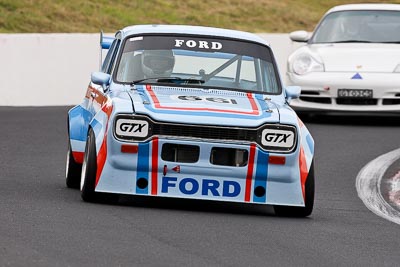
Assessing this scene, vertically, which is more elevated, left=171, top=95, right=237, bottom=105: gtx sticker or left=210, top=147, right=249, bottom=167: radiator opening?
left=171, top=95, right=237, bottom=105: gtx sticker

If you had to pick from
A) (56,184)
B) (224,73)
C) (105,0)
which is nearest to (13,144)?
(56,184)

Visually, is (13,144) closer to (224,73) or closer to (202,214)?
(224,73)

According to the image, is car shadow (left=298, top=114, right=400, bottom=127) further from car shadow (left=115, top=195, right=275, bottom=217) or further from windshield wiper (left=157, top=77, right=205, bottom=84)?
car shadow (left=115, top=195, right=275, bottom=217)

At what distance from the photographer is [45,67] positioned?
20.1m

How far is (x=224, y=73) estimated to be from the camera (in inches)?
407

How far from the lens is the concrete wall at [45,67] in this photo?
19641 mm

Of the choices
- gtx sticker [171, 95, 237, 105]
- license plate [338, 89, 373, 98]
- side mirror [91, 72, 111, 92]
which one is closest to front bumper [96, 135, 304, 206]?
gtx sticker [171, 95, 237, 105]

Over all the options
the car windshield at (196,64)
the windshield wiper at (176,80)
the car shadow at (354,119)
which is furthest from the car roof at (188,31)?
the car shadow at (354,119)

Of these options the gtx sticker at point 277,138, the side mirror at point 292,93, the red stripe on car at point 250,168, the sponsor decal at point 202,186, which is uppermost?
the side mirror at point 292,93

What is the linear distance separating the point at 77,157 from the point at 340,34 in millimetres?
8495

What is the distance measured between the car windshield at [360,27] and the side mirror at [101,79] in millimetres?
8390

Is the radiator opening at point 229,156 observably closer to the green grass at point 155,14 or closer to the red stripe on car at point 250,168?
the red stripe on car at point 250,168

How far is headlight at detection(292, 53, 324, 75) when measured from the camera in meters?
17.6

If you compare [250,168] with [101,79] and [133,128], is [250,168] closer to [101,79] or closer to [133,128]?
[133,128]
